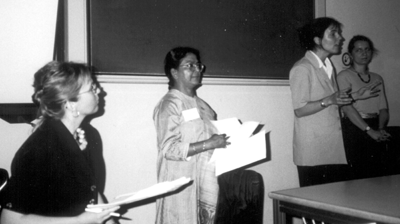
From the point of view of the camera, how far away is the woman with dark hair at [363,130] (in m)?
2.76

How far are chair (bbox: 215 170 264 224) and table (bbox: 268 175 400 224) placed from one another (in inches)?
10.9

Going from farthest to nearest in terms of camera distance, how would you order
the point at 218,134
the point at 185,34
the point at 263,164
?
the point at 263,164, the point at 185,34, the point at 218,134

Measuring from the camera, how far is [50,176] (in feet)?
4.31

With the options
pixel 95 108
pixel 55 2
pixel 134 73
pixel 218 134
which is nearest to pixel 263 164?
pixel 218 134

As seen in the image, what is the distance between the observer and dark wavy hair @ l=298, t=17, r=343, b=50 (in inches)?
99.7

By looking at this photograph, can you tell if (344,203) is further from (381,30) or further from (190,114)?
(381,30)

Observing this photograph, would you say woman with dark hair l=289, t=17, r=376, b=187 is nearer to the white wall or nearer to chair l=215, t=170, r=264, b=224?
chair l=215, t=170, r=264, b=224

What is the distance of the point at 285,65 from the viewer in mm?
3137

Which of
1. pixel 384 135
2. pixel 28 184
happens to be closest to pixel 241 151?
pixel 28 184

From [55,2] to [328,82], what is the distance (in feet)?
6.24

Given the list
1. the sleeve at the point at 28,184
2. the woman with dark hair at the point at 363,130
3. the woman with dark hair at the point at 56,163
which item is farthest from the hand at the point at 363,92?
the sleeve at the point at 28,184

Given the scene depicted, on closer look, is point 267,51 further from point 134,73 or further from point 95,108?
point 95,108

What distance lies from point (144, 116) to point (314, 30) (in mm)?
1406

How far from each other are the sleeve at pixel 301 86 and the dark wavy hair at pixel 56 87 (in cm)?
146
